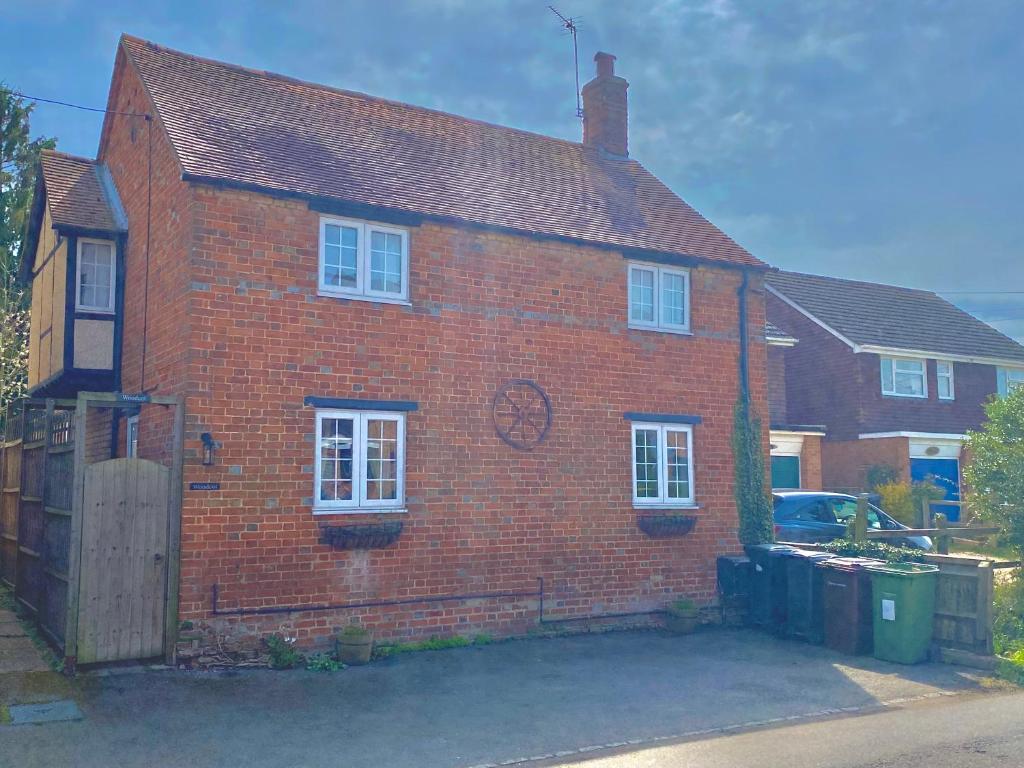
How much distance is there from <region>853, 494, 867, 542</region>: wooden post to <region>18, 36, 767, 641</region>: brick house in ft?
5.65

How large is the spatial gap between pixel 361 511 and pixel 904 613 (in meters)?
6.52

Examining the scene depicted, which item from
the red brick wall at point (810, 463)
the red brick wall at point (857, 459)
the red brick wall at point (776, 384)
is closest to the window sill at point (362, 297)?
the red brick wall at point (810, 463)

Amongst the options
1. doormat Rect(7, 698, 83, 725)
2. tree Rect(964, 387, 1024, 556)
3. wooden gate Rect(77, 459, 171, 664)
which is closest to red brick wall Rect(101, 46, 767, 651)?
wooden gate Rect(77, 459, 171, 664)

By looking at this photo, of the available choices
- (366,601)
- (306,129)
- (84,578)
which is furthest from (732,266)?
(84,578)

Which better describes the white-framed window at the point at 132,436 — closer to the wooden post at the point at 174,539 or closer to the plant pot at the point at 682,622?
the wooden post at the point at 174,539

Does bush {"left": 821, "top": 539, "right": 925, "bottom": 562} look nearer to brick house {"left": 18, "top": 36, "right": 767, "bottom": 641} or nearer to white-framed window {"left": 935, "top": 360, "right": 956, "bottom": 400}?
brick house {"left": 18, "top": 36, "right": 767, "bottom": 641}

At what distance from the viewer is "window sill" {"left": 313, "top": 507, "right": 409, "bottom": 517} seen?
11012mm

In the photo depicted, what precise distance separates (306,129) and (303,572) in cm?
633

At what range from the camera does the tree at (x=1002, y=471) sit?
13438mm

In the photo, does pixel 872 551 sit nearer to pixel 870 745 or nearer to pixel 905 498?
pixel 870 745

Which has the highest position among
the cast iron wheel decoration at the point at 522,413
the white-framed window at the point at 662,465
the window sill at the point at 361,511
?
the cast iron wheel decoration at the point at 522,413

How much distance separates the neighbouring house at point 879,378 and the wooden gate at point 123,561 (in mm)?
19985

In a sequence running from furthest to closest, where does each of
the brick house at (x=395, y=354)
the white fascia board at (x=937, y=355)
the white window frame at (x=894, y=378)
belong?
the white window frame at (x=894, y=378) → the white fascia board at (x=937, y=355) → the brick house at (x=395, y=354)

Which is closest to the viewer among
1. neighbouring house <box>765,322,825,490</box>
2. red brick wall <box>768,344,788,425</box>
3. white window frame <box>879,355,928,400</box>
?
neighbouring house <box>765,322,825,490</box>
